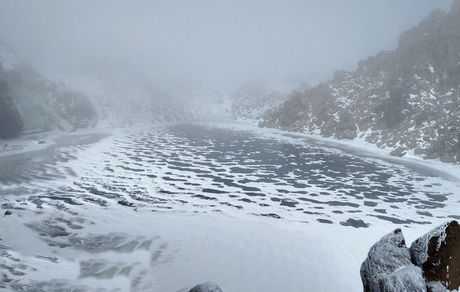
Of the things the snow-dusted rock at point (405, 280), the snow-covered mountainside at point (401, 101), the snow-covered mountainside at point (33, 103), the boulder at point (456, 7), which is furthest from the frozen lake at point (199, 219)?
the boulder at point (456, 7)

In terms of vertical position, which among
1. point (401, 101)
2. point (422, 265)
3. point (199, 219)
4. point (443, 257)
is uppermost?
point (401, 101)

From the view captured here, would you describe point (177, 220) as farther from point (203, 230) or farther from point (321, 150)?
point (321, 150)

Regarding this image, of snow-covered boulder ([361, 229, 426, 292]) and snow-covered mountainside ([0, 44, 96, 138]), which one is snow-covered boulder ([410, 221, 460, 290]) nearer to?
snow-covered boulder ([361, 229, 426, 292])

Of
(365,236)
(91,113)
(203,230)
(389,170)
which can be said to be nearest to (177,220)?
(203,230)

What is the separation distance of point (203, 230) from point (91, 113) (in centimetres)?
6053

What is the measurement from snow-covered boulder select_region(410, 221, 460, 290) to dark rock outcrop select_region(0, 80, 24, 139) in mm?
43454

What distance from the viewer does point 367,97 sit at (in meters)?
56.1

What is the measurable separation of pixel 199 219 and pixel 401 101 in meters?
44.7

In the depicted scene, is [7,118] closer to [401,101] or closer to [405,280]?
[405,280]

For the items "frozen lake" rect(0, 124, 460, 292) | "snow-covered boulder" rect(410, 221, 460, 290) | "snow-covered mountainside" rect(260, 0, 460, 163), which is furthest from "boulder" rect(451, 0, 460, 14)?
"snow-covered boulder" rect(410, 221, 460, 290)

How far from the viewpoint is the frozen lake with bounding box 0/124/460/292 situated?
9484mm

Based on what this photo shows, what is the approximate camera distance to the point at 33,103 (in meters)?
48.8

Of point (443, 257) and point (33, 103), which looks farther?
point (33, 103)

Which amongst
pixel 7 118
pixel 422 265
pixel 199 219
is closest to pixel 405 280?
pixel 422 265
